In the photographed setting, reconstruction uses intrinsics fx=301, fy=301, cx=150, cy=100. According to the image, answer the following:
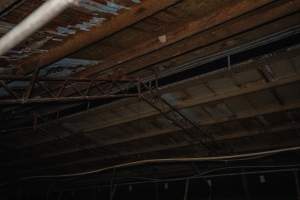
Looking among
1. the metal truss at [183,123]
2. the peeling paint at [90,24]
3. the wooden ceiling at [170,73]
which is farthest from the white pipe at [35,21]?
the metal truss at [183,123]

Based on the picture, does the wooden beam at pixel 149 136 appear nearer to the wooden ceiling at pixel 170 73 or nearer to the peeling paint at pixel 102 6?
the wooden ceiling at pixel 170 73

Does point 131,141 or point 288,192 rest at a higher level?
point 131,141

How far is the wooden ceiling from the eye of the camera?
2.97m

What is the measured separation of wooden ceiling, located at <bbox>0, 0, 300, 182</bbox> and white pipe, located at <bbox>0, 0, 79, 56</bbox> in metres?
0.66

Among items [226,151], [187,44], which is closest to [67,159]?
[226,151]

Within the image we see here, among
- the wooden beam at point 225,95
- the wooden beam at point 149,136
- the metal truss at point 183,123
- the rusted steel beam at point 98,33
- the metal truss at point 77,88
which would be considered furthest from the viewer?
the wooden beam at point 149,136

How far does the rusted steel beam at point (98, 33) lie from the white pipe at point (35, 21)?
3.22ft

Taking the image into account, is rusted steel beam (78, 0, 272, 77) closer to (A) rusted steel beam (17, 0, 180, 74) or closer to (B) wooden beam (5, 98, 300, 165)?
(A) rusted steel beam (17, 0, 180, 74)

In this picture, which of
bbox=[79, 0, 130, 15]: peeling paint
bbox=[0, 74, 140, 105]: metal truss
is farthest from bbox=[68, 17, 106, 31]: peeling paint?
bbox=[0, 74, 140, 105]: metal truss

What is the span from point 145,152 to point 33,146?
9.94ft

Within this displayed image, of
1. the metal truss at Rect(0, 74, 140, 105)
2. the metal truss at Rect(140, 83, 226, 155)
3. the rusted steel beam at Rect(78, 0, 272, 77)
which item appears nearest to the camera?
the rusted steel beam at Rect(78, 0, 272, 77)

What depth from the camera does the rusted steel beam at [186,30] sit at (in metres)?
2.83

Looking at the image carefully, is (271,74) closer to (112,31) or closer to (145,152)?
(112,31)

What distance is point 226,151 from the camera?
7.00m
